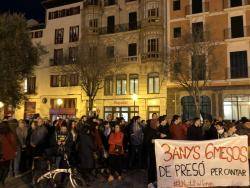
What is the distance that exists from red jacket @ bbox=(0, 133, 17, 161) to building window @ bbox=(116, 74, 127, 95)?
25206mm

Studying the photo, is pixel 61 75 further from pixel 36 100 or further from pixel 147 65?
pixel 147 65

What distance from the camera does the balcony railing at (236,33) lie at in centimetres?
3052

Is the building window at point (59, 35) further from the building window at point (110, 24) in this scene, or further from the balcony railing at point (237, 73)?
the balcony railing at point (237, 73)

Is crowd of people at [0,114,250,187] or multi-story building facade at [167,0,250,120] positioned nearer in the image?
crowd of people at [0,114,250,187]

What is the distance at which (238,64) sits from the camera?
30828 mm

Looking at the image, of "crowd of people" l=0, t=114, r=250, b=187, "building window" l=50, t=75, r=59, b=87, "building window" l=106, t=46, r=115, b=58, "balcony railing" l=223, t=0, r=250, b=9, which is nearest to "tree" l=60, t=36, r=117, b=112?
"building window" l=106, t=46, r=115, b=58

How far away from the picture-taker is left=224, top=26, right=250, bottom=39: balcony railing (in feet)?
100

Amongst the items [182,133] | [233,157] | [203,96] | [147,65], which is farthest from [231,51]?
[233,157]

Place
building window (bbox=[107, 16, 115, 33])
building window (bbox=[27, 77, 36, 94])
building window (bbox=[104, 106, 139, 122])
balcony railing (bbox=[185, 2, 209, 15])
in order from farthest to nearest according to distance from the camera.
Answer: building window (bbox=[27, 77, 36, 94])
building window (bbox=[107, 16, 115, 33])
building window (bbox=[104, 106, 139, 122])
balcony railing (bbox=[185, 2, 209, 15])

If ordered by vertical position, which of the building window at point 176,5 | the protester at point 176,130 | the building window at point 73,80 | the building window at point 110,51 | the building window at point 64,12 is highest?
the building window at point 64,12

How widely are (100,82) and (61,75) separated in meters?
7.09

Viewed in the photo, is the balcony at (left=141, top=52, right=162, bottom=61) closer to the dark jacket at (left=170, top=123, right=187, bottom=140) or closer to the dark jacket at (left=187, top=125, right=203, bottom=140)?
the dark jacket at (left=170, top=123, right=187, bottom=140)

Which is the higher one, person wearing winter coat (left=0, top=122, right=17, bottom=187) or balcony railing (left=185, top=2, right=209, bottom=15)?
balcony railing (left=185, top=2, right=209, bottom=15)

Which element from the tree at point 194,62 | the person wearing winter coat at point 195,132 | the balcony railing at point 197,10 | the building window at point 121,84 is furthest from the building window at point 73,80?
the person wearing winter coat at point 195,132
